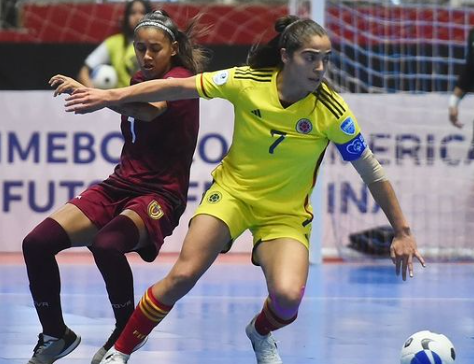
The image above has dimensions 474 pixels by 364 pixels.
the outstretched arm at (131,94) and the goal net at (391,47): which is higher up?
the outstretched arm at (131,94)

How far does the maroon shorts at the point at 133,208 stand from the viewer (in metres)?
5.94

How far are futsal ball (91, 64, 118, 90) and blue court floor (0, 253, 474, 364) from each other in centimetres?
165

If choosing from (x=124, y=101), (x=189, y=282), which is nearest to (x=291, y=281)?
(x=189, y=282)

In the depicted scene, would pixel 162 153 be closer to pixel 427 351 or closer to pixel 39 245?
pixel 39 245

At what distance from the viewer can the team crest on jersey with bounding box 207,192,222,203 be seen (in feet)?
19.4

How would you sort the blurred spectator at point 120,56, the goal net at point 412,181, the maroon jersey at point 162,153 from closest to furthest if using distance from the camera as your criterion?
the maroon jersey at point 162,153, the blurred spectator at point 120,56, the goal net at point 412,181

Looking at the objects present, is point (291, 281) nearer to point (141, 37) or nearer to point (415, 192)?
point (141, 37)

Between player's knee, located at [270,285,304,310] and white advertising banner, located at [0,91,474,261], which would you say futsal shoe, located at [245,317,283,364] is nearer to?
player's knee, located at [270,285,304,310]

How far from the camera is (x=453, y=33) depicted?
1238cm

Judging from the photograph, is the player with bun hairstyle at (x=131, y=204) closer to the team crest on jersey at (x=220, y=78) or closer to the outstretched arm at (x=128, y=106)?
the outstretched arm at (x=128, y=106)

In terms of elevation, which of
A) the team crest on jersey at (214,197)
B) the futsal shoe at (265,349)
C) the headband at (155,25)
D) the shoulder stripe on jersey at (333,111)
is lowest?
the futsal shoe at (265,349)

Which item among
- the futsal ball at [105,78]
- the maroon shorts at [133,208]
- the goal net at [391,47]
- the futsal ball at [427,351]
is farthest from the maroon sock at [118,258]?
the goal net at [391,47]

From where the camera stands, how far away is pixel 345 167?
1141 centimetres

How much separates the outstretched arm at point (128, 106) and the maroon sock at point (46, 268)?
67cm
